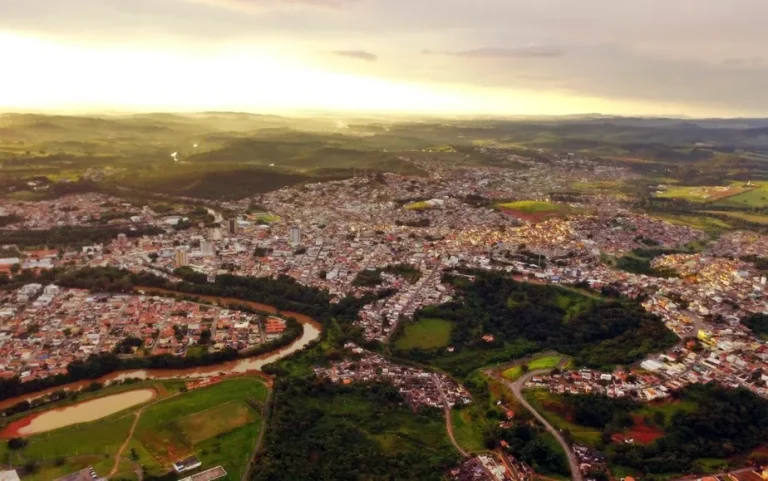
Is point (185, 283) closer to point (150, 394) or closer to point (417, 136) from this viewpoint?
point (150, 394)

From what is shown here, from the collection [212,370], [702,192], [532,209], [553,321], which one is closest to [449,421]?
[212,370]

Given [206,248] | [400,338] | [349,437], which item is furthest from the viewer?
[206,248]

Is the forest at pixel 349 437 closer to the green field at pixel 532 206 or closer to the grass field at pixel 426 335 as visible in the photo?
the grass field at pixel 426 335

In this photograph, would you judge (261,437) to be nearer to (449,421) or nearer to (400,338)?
(449,421)

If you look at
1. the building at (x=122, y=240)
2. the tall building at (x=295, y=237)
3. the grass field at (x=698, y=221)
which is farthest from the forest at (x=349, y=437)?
the grass field at (x=698, y=221)

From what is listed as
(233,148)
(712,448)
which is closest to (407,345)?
(712,448)

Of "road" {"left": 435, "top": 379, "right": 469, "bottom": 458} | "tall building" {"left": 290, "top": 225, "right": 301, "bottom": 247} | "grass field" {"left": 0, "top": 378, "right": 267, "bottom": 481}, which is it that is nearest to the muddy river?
"grass field" {"left": 0, "top": 378, "right": 267, "bottom": 481}
